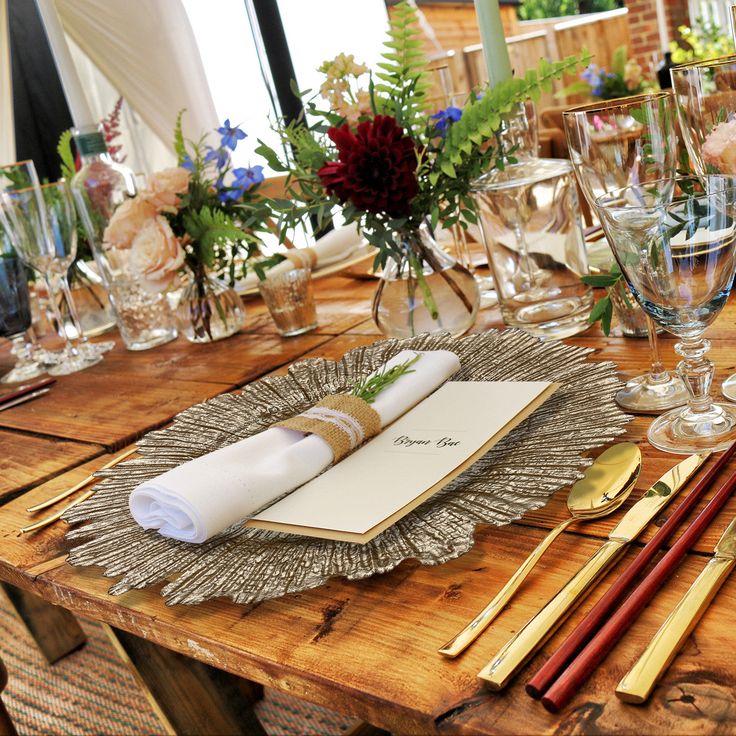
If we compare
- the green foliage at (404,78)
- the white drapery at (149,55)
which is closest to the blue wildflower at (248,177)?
the green foliage at (404,78)

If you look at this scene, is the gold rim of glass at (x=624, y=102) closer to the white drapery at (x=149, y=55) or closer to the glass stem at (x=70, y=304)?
the glass stem at (x=70, y=304)

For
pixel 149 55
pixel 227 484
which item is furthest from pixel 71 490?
pixel 149 55

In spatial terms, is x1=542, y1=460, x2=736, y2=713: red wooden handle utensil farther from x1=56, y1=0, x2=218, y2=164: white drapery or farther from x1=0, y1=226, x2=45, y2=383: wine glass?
x1=56, y1=0, x2=218, y2=164: white drapery

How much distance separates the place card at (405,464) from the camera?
Result: 565 millimetres

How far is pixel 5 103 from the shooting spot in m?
4.23

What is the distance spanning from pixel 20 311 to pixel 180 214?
1.22 ft

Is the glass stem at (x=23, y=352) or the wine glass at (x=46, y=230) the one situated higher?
the wine glass at (x=46, y=230)

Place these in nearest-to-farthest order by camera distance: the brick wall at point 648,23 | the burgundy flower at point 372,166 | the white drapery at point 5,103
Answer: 1. the burgundy flower at point 372,166
2. the white drapery at point 5,103
3. the brick wall at point 648,23

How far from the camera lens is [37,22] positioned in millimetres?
4855

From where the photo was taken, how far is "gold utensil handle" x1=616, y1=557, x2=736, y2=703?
38 cm

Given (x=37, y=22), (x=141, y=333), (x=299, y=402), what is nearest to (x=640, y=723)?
(x=299, y=402)

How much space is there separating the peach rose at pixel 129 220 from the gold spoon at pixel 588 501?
2.91 ft

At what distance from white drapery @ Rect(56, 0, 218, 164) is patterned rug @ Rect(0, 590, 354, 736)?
245cm

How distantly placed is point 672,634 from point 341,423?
0.34 metres
